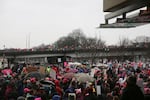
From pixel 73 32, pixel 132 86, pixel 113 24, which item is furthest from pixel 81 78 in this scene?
pixel 73 32

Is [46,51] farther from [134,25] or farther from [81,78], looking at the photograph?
[134,25]

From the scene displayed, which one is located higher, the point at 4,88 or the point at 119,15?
the point at 119,15

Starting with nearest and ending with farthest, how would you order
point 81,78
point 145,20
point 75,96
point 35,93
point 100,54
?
point 145,20
point 35,93
point 75,96
point 81,78
point 100,54

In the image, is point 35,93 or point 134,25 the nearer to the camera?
point 134,25

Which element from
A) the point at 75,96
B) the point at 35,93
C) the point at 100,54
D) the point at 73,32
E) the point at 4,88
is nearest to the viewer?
the point at 35,93

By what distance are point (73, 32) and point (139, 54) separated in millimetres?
53430

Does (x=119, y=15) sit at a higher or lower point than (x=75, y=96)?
higher

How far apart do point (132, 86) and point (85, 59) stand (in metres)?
96.7

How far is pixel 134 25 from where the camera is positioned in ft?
19.3

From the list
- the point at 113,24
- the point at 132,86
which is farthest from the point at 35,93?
the point at 113,24

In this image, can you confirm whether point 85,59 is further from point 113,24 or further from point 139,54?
point 113,24

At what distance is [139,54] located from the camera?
343ft

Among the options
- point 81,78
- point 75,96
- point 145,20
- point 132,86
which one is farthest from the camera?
point 81,78

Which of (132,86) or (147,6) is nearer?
(147,6)
